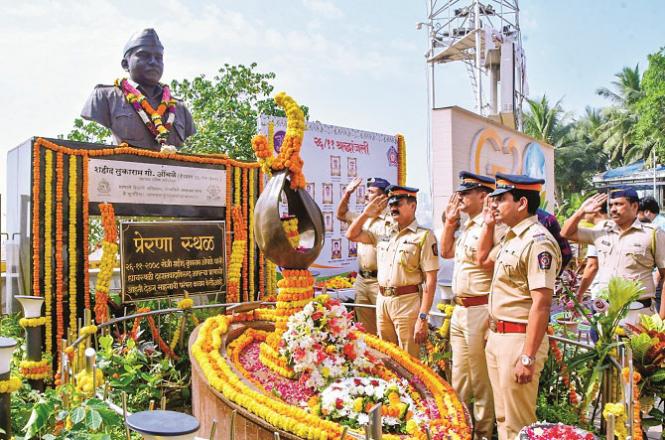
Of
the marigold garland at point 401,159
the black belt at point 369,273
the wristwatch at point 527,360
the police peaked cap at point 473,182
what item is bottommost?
the wristwatch at point 527,360

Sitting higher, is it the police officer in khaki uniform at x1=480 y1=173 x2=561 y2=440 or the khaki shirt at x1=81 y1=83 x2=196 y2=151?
the khaki shirt at x1=81 y1=83 x2=196 y2=151

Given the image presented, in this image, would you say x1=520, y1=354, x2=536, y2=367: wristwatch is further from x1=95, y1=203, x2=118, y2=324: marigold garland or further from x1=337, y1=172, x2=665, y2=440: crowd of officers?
x1=95, y1=203, x2=118, y2=324: marigold garland

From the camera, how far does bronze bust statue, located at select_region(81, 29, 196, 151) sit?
6.40 meters

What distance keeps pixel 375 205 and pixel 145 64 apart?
3.41 meters

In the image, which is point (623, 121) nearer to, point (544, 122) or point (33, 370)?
point (544, 122)

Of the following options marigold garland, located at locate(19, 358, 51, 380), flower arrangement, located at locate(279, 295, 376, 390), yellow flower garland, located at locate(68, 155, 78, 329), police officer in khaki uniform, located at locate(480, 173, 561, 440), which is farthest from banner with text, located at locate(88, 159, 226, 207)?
police officer in khaki uniform, located at locate(480, 173, 561, 440)

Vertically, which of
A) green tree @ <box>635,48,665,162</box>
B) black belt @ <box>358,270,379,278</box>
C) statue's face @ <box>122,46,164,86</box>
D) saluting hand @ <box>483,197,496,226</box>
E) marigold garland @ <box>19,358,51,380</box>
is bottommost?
marigold garland @ <box>19,358,51,380</box>

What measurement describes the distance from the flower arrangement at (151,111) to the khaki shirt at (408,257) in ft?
11.2

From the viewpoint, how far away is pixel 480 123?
32.8ft

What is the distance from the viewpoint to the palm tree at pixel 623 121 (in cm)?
3016

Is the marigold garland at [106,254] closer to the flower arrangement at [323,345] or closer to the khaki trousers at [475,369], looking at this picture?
the flower arrangement at [323,345]

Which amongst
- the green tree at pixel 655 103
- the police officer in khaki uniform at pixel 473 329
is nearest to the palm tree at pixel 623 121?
the green tree at pixel 655 103

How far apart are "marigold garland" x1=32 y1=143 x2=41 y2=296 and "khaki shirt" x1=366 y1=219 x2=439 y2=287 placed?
324 cm

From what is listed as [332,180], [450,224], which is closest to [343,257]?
[332,180]
